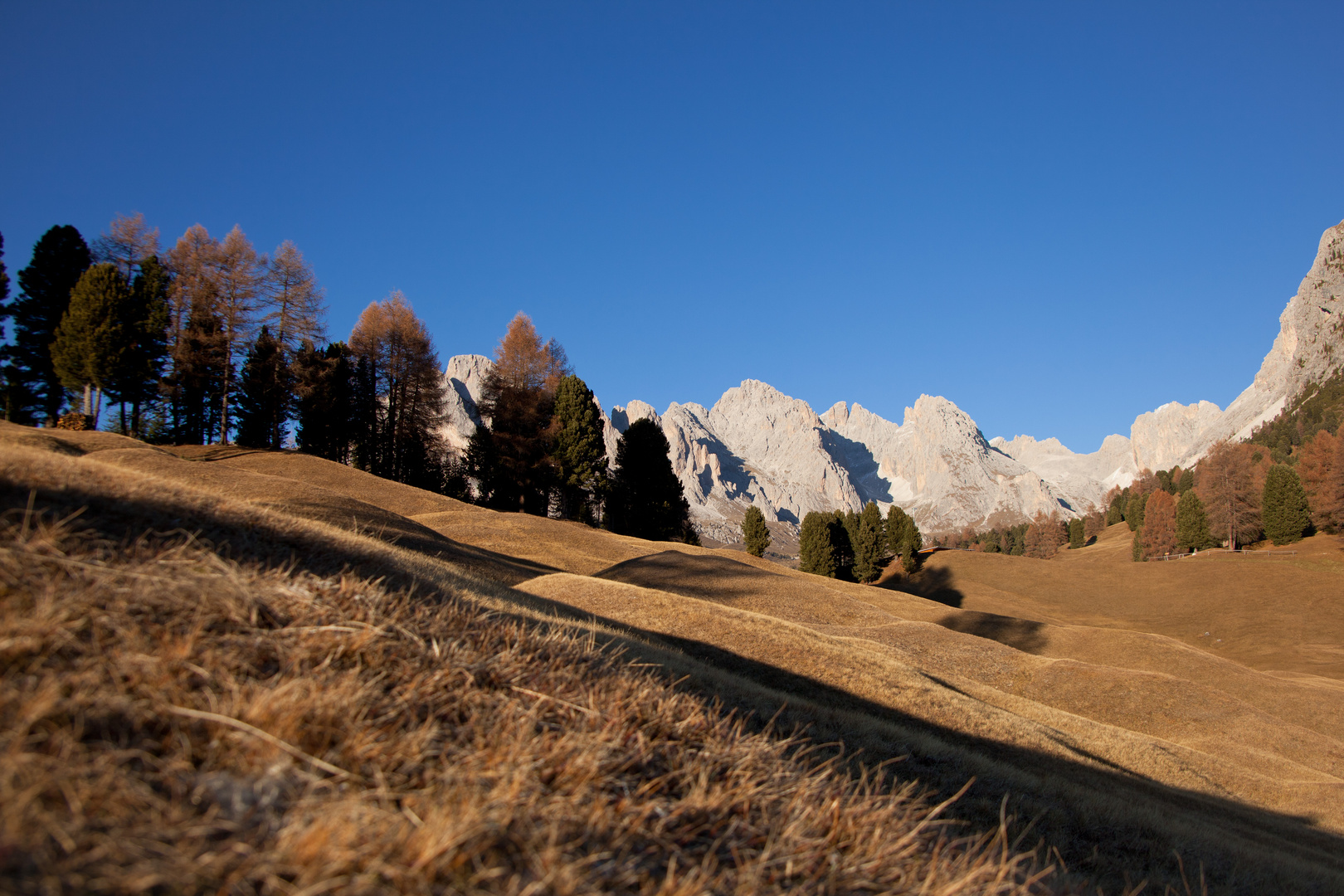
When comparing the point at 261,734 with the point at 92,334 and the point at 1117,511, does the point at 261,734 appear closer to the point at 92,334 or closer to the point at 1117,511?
the point at 92,334

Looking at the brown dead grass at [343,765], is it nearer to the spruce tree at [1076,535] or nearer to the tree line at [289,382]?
the tree line at [289,382]

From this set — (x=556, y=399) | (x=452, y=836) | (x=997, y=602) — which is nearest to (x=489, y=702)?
(x=452, y=836)

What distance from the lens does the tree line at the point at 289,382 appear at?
4250 cm

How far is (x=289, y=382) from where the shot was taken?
48.6m

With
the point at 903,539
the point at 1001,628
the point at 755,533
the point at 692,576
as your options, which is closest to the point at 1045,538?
the point at 903,539

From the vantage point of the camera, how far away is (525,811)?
128 inches

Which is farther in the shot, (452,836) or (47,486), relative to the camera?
(47,486)

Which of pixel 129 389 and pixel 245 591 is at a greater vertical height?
pixel 129 389

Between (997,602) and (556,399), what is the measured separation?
159 ft

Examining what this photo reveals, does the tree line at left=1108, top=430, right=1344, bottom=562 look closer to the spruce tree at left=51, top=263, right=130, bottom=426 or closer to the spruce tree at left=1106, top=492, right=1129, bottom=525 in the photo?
the spruce tree at left=1106, top=492, right=1129, bottom=525

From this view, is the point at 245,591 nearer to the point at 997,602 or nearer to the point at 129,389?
the point at 129,389

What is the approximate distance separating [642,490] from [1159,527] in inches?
3009

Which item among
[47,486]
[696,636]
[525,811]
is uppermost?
[47,486]

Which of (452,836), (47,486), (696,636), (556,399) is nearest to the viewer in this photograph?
(452,836)
